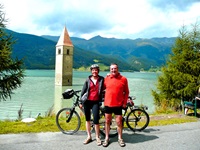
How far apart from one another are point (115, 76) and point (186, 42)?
1188 centimetres

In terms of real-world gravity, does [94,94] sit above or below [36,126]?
above

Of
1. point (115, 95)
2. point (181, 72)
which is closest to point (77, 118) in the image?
point (115, 95)

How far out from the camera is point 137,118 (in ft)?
23.7

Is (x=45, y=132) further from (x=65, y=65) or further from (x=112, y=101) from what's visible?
(x=65, y=65)

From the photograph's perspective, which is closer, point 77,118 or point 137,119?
point 77,118

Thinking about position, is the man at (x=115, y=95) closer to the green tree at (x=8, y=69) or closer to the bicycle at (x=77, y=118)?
the bicycle at (x=77, y=118)

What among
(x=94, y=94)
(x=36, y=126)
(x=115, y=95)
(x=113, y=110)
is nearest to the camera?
(x=115, y=95)

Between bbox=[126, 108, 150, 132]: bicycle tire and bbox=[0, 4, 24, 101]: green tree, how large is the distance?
8.07 m

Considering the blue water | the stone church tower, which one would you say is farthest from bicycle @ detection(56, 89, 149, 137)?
the stone church tower

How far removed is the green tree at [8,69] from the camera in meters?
12.8

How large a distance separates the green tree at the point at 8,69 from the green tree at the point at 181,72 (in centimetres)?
882

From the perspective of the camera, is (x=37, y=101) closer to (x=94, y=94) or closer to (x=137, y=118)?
(x=137, y=118)

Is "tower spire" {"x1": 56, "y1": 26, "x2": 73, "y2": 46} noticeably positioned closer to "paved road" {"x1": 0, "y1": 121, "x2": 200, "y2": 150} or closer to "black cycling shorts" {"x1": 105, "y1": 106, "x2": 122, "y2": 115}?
"paved road" {"x1": 0, "y1": 121, "x2": 200, "y2": 150}

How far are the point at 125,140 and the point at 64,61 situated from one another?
72689mm
